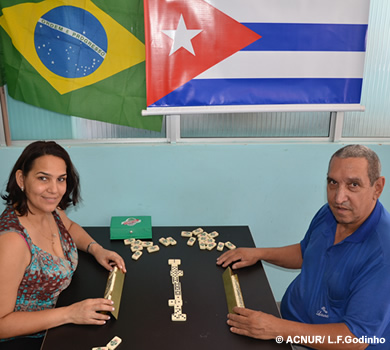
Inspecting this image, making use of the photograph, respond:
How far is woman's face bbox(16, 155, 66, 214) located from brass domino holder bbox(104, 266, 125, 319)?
42 centimetres

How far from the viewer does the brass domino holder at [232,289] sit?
1.62m

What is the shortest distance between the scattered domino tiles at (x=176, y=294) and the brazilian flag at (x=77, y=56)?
3.87ft

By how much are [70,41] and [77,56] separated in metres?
0.10

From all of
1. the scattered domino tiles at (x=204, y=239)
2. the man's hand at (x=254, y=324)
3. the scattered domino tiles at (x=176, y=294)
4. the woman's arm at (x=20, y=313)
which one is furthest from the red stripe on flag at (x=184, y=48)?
the man's hand at (x=254, y=324)

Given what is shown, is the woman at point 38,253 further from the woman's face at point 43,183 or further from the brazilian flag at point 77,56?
the brazilian flag at point 77,56

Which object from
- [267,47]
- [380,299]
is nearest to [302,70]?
[267,47]

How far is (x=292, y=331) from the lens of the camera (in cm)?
149

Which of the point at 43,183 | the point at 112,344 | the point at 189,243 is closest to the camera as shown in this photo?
the point at 112,344

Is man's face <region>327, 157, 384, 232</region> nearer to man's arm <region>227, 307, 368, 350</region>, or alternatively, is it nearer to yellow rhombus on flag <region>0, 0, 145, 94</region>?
man's arm <region>227, 307, 368, 350</region>

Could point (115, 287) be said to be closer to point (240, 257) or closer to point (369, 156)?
point (240, 257)

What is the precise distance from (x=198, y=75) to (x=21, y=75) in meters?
1.18

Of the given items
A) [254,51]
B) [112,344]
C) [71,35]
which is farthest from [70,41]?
[112,344]

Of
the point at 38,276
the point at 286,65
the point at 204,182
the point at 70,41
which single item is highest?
the point at 70,41

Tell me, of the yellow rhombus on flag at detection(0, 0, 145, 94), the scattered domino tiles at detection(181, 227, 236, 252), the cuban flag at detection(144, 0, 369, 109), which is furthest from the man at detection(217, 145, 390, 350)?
the yellow rhombus on flag at detection(0, 0, 145, 94)
